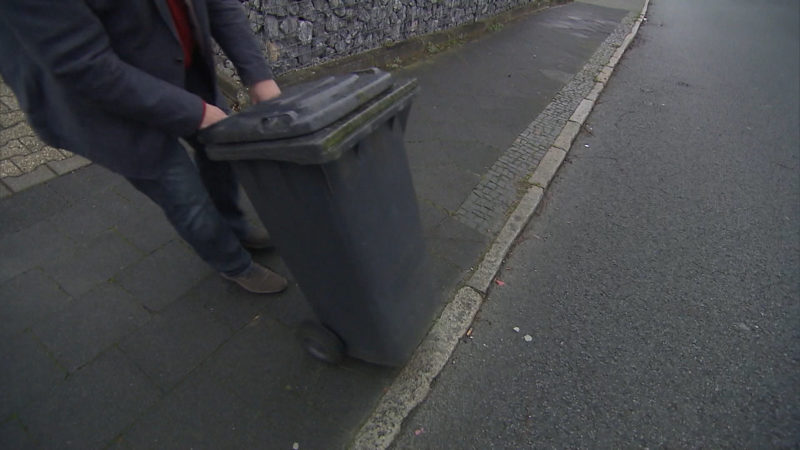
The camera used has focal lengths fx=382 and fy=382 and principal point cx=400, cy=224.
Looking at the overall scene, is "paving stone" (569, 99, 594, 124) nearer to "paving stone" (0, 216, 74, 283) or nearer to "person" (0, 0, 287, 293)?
"person" (0, 0, 287, 293)

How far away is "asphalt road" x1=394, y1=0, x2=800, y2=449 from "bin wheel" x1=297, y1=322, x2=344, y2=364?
0.49 m

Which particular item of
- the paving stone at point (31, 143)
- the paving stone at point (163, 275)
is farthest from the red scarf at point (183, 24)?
the paving stone at point (31, 143)

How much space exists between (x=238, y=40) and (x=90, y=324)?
1.74m

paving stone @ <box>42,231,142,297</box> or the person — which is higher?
the person

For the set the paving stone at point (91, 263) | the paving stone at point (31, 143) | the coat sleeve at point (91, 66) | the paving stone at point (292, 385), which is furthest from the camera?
the paving stone at point (31, 143)

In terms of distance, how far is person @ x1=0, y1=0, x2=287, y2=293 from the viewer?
3.87 ft

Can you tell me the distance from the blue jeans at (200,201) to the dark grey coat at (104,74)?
107 millimetres

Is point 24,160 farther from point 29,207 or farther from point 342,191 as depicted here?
point 342,191

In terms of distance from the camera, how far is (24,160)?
305 cm

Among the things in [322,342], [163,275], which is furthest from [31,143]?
[322,342]

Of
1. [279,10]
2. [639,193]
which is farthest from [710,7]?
[279,10]

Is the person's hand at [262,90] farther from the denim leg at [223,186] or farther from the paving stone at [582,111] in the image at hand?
the paving stone at [582,111]

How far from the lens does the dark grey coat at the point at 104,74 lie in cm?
116

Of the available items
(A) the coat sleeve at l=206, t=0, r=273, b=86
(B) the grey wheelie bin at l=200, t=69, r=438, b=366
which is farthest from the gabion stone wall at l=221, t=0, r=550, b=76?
(B) the grey wheelie bin at l=200, t=69, r=438, b=366
